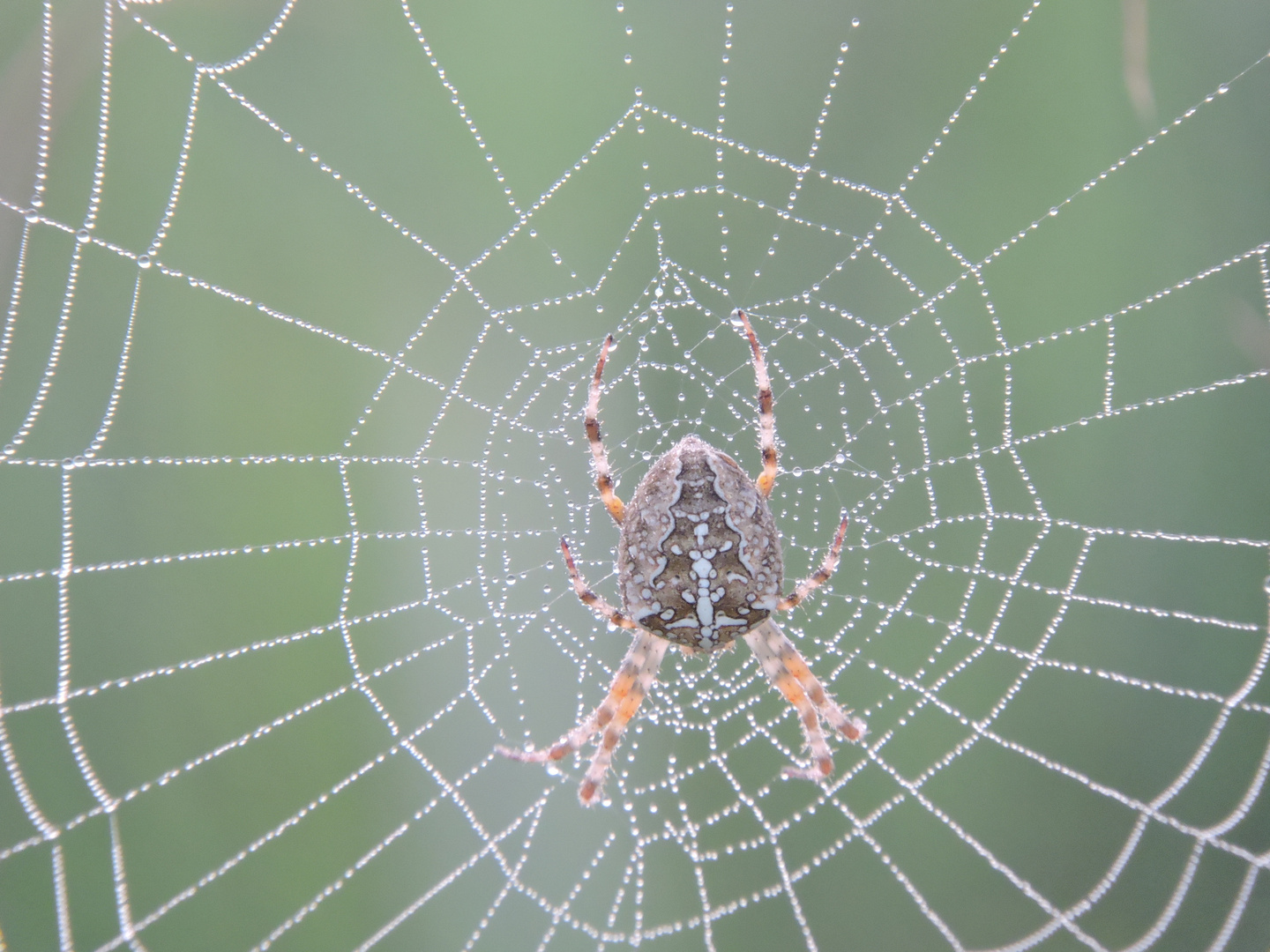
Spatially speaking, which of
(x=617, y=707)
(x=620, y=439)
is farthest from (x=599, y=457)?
(x=620, y=439)

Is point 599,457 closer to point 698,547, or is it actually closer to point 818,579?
point 698,547

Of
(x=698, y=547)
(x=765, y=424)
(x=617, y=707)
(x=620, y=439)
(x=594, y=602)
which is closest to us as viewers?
(x=698, y=547)

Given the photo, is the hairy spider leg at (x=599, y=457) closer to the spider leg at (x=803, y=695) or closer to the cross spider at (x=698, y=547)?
the cross spider at (x=698, y=547)

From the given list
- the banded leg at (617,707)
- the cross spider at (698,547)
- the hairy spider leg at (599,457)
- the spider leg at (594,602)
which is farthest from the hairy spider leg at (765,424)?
the banded leg at (617,707)

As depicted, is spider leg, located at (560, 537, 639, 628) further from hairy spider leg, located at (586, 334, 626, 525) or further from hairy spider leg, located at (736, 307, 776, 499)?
hairy spider leg, located at (736, 307, 776, 499)

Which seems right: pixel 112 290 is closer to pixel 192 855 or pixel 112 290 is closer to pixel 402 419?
pixel 402 419

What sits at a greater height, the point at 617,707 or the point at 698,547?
the point at 698,547
